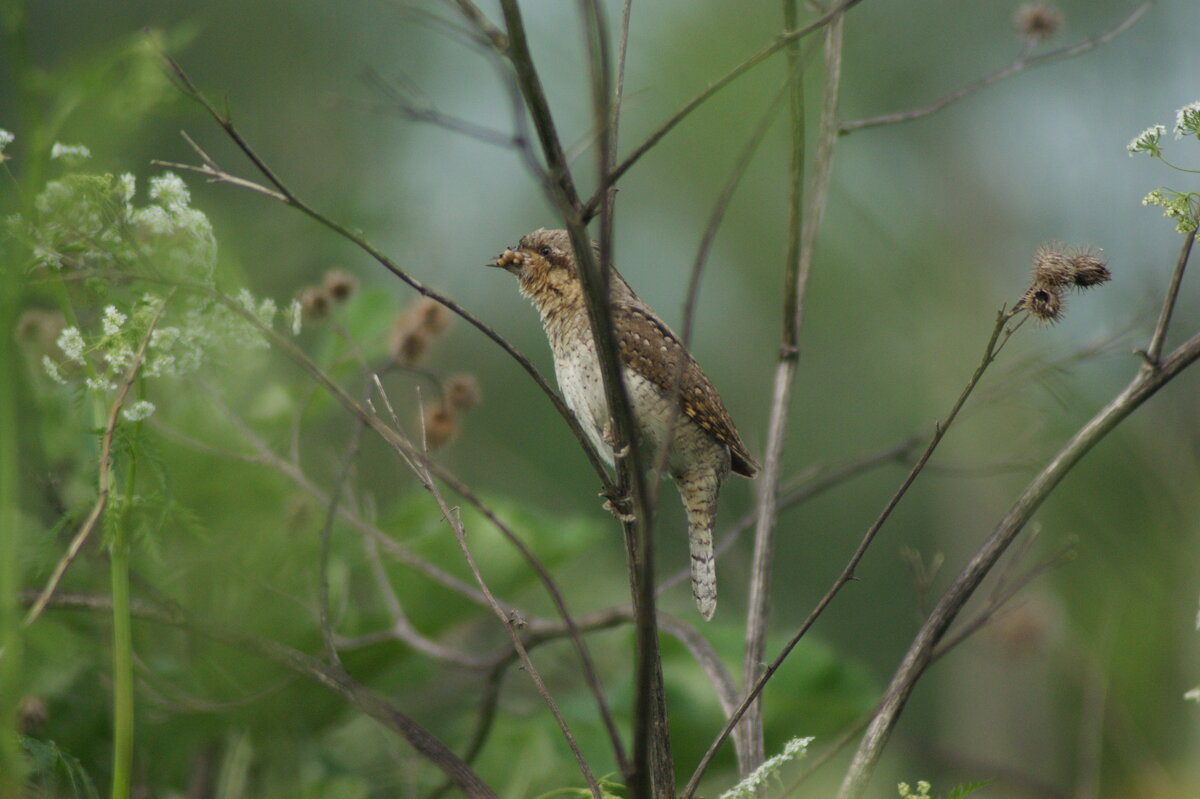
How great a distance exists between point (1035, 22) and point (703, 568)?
4.91ft

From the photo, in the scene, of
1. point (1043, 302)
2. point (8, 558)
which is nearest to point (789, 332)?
point (1043, 302)

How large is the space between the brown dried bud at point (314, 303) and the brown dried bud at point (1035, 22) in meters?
1.72

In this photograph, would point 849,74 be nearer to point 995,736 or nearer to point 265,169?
point 995,736

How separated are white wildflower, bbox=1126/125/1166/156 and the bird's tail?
1251 mm

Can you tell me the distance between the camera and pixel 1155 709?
14.4ft

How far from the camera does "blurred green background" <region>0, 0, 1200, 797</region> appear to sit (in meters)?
1.98

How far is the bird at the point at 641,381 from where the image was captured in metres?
2.59

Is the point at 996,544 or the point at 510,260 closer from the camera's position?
the point at 996,544

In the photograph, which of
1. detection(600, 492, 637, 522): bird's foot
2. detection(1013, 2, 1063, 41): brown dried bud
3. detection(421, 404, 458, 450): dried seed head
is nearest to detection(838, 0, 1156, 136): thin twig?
detection(1013, 2, 1063, 41): brown dried bud

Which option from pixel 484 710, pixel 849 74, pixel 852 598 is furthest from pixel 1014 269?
pixel 484 710

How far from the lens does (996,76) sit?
7.34ft

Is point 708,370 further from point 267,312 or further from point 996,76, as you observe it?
point 267,312

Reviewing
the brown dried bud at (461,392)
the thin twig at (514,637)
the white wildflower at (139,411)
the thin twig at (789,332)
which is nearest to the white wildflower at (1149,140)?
the thin twig at (789,332)

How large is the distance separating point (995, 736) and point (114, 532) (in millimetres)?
6900
